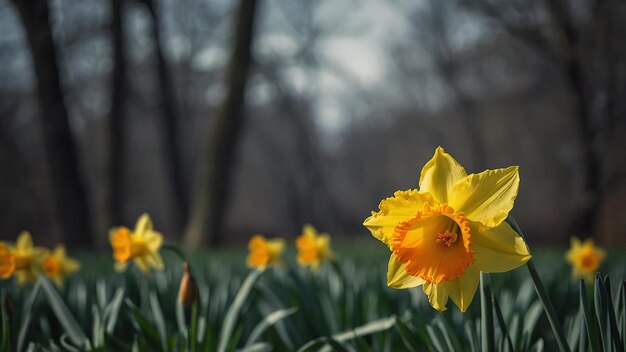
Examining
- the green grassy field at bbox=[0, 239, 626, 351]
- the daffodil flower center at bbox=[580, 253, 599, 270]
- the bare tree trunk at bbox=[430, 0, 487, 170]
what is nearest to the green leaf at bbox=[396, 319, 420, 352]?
the green grassy field at bbox=[0, 239, 626, 351]

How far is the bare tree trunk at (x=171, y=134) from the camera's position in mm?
9977

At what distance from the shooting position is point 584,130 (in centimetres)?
752

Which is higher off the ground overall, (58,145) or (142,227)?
(142,227)

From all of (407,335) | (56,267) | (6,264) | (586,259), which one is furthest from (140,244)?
(586,259)

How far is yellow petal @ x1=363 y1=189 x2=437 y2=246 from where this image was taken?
38.1 inches

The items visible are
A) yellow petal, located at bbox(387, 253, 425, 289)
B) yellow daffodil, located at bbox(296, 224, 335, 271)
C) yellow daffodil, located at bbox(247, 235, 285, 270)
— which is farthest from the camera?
yellow daffodil, located at bbox(296, 224, 335, 271)

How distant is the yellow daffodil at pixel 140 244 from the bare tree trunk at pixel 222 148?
5.14 metres

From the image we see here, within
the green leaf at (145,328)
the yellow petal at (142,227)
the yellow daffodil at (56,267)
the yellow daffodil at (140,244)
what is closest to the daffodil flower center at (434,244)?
the green leaf at (145,328)

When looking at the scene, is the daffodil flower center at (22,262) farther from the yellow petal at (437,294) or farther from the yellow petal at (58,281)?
the yellow petal at (437,294)

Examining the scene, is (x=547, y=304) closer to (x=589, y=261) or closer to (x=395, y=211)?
(x=395, y=211)

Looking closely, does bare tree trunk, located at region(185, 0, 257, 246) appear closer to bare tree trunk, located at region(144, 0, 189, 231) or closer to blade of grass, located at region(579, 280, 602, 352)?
bare tree trunk, located at region(144, 0, 189, 231)

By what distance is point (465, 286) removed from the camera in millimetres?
1007

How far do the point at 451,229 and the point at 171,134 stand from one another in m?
10.6

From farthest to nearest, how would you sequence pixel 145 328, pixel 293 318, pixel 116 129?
pixel 116 129, pixel 293 318, pixel 145 328
